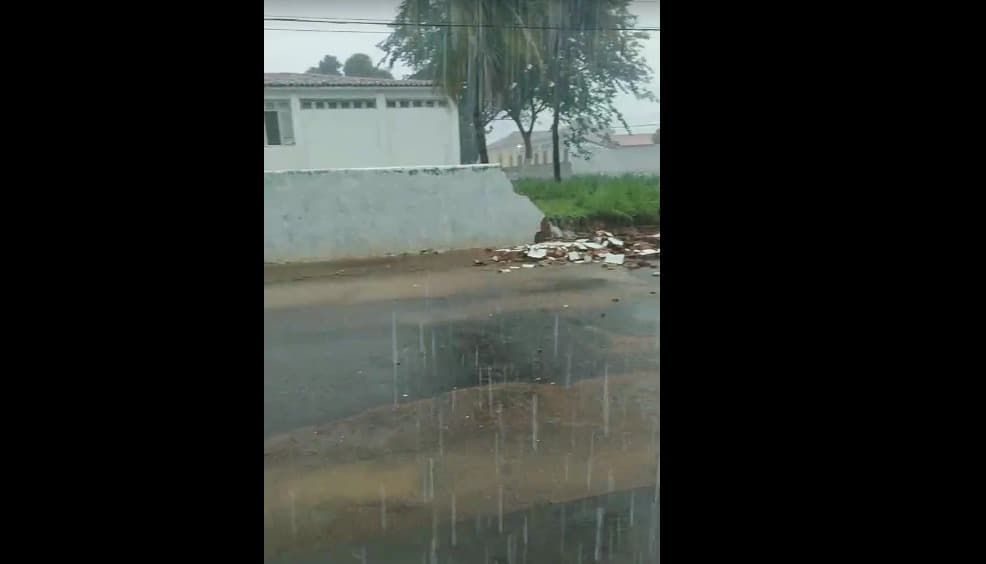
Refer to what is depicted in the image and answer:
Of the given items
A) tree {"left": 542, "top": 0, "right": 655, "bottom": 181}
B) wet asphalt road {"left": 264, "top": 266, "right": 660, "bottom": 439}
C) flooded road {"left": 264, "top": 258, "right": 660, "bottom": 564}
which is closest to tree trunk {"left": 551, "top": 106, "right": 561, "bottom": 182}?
tree {"left": 542, "top": 0, "right": 655, "bottom": 181}

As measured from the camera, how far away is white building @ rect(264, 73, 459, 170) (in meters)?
7.12

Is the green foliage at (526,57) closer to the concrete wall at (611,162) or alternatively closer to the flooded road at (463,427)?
the concrete wall at (611,162)

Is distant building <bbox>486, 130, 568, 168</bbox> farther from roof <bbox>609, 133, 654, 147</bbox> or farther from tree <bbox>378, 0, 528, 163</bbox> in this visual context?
roof <bbox>609, 133, 654, 147</bbox>

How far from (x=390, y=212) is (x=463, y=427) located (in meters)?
4.37

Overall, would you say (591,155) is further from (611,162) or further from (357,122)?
(357,122)

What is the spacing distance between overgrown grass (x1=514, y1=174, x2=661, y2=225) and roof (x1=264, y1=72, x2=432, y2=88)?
1874mm

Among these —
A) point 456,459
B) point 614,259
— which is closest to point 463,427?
point 456,459

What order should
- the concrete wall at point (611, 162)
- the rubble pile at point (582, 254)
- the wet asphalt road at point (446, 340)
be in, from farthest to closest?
1. the concrete wall at point (611, 162)
2. the rubble pile at point (582, 254)
3. the wet asphalt road at point (446, 340)

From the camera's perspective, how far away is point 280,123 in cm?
721

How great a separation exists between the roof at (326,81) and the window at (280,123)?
0.22m

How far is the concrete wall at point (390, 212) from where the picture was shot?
629cm

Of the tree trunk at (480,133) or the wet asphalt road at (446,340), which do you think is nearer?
the wet asphalt road at (446,340)

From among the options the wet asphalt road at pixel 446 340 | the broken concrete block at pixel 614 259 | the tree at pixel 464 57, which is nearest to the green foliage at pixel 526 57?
the tree at pixel 464 57
